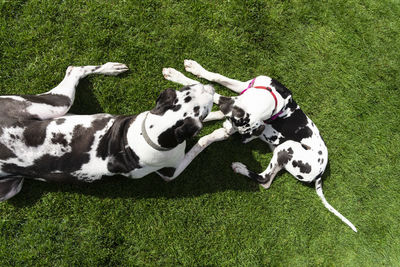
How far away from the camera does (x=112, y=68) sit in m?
4.66

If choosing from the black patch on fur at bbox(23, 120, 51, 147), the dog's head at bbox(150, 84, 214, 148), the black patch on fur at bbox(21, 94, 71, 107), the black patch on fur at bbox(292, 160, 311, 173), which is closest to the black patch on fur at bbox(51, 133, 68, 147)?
the black patch on fur at bbox(23, 120, 51, 147)

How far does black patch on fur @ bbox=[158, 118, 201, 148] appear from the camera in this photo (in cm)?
297

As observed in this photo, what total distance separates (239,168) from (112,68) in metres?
2.86

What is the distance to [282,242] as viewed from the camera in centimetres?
510

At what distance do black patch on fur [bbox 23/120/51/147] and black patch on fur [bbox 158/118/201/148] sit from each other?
141 centimetres

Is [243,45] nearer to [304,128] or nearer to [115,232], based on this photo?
[304,128]

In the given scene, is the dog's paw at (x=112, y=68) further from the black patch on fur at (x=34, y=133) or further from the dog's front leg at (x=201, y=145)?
the dog's front leg at (x=201, y=145)

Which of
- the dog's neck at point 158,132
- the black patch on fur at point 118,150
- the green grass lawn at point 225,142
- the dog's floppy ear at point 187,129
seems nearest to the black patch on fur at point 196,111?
the dog's floppy ear at point 187,129

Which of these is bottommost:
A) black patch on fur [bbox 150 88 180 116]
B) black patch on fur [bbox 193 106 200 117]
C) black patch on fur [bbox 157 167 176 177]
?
black patch on fur [bbox 157 167 176 177]

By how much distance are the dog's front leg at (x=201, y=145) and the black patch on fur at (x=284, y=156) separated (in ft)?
3.05

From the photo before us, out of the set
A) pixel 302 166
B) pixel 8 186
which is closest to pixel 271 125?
pixel 302 166

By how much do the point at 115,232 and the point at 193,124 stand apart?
2781 millimetres

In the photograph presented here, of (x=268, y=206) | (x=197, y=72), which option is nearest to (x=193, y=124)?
(x=197, y=72)

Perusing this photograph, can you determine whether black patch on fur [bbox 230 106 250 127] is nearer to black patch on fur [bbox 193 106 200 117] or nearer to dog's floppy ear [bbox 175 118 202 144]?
black patch on fur [bbox 193 106 200 117]
